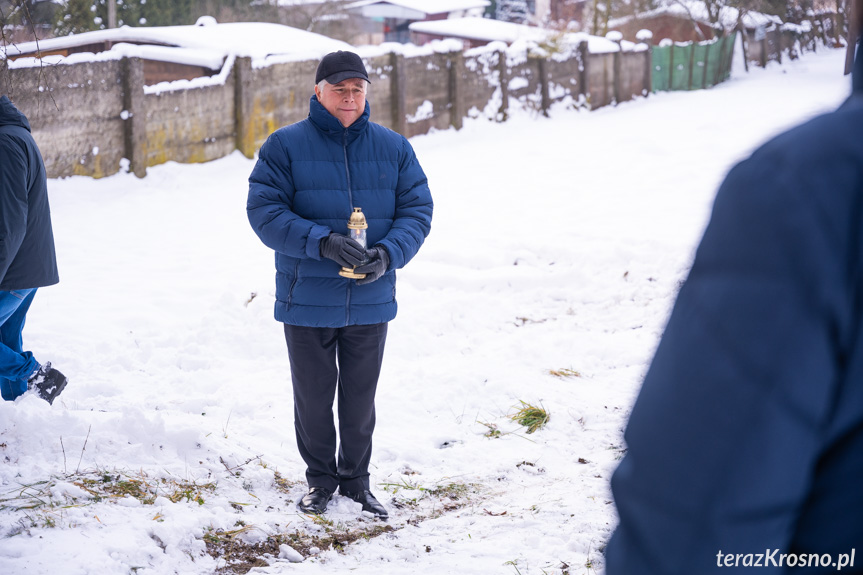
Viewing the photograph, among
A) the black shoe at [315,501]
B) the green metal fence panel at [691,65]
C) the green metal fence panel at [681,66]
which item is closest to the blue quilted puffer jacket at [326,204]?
the black shoe at [315,501]

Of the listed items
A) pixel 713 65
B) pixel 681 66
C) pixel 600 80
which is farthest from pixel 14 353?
pixel 713 65

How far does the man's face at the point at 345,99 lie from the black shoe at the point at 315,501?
1741 millimetres

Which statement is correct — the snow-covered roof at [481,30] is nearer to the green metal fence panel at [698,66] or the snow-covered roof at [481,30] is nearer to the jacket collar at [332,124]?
the green metal fence panel at [698,66]

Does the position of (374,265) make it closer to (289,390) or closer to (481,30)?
(289,390)

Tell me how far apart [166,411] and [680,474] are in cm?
442

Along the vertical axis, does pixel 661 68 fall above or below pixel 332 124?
below

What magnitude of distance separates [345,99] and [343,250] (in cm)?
73

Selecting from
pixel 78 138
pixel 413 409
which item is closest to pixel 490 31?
pixel 78 138

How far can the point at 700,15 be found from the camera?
40.4 meters

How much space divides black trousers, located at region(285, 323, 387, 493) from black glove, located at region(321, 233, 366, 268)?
0.40 m

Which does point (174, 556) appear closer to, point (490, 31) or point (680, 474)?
point (680, 474)

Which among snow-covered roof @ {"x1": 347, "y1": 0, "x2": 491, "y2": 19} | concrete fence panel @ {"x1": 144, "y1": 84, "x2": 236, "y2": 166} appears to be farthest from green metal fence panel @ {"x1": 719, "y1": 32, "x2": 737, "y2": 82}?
concrete fence panel @ {"x1": 144, "y1": 84, "x2": 236, "y2": 166}

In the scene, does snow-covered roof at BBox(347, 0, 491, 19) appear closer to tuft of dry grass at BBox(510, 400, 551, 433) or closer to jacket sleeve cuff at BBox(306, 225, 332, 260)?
tuft of dry grass at BBox(510, 400, 551, 433)

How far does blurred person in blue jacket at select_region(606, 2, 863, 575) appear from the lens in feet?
2.81
